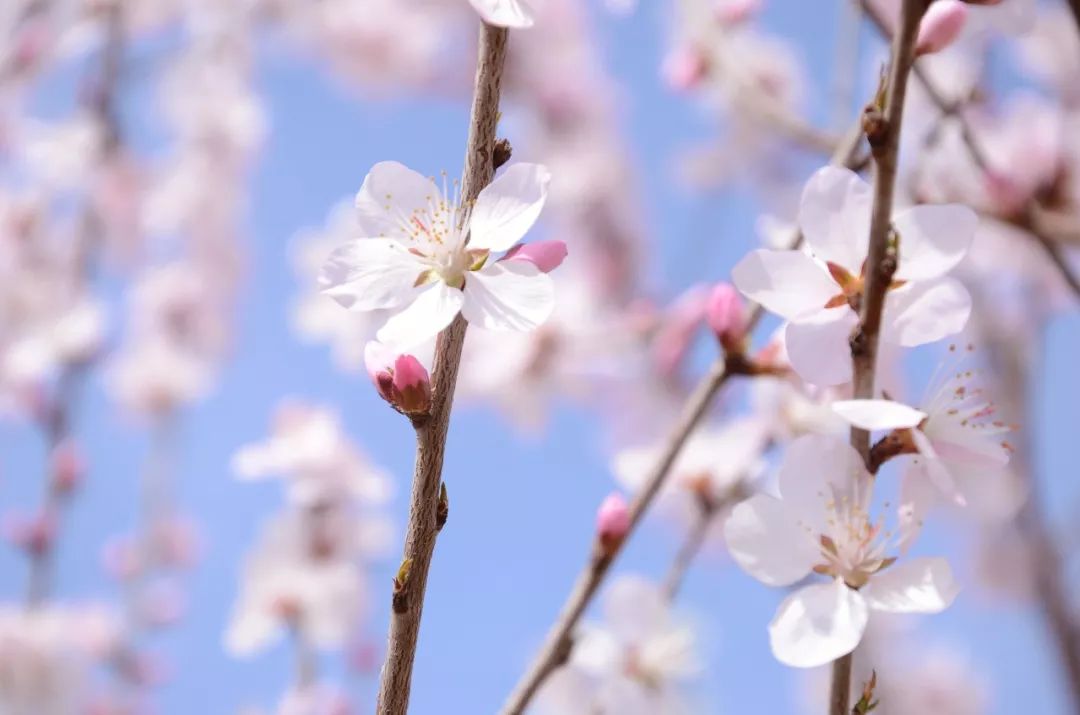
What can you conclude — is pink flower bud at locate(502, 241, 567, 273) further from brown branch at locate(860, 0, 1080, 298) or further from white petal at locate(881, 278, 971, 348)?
brown branch at locate(860, 0, 1080, 298)

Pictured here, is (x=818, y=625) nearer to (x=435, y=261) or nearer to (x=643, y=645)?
(x=435, y=261)

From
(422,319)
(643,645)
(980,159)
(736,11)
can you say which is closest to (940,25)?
(422,319)

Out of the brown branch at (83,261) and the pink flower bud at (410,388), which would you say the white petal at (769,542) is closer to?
the pink flower bud at (410,388)

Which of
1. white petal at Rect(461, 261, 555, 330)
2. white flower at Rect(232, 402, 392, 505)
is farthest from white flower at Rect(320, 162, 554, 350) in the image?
white flower at Rect(232, 402, 392, 505)

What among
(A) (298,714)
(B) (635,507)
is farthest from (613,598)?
(A) (298,714)

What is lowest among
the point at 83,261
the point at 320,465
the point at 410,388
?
the point at 410,388

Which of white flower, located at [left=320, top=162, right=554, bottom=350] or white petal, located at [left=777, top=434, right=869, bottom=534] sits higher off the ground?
white flower, located at [left=320, top=162, right=554, bottom=350]

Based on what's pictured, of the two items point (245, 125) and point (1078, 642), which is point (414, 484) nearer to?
point (1078, 642)
